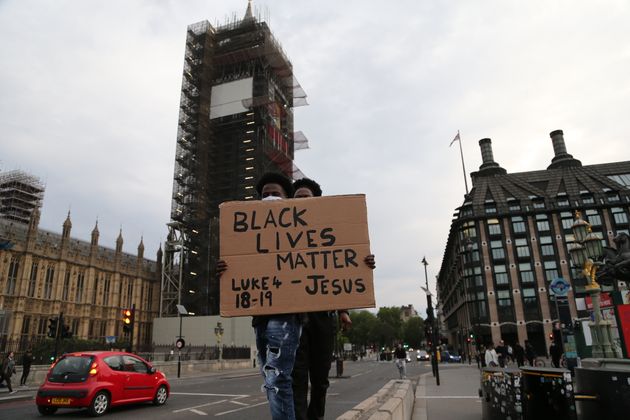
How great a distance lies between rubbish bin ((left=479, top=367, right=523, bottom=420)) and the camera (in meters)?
6.25

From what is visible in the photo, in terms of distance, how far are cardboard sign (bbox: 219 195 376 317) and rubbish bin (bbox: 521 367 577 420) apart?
11.9 feet

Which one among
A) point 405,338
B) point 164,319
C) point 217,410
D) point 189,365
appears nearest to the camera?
point 217,410

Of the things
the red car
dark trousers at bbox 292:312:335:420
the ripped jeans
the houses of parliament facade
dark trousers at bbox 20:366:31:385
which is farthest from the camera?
the houses of parliament facade

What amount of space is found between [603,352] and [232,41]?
58844mm

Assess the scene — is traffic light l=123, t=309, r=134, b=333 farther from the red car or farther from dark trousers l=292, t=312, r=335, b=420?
dark trousers l=292, t=312, r=335, b=420

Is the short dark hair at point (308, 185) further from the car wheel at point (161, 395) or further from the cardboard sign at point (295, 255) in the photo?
the car wheel at point (161, 395)

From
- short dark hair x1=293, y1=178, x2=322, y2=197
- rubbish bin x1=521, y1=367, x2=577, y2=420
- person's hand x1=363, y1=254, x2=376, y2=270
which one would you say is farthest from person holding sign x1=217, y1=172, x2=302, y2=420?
rubbish bin x1=521, y1=367, x2=577, y2=420

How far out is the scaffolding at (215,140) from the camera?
51.6m

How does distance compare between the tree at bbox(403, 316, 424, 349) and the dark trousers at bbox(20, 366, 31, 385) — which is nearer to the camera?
the dark trousers at bbox(20, 366, 31, 385)

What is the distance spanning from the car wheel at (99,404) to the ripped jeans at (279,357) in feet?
27.6

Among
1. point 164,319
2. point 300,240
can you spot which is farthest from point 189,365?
point 300,240

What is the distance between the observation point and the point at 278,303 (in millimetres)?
3627

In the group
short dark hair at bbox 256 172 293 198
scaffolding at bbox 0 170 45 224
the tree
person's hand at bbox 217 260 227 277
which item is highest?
scaffolding at bbox 0 170 45 224

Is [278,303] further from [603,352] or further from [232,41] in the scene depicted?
[232,41]
